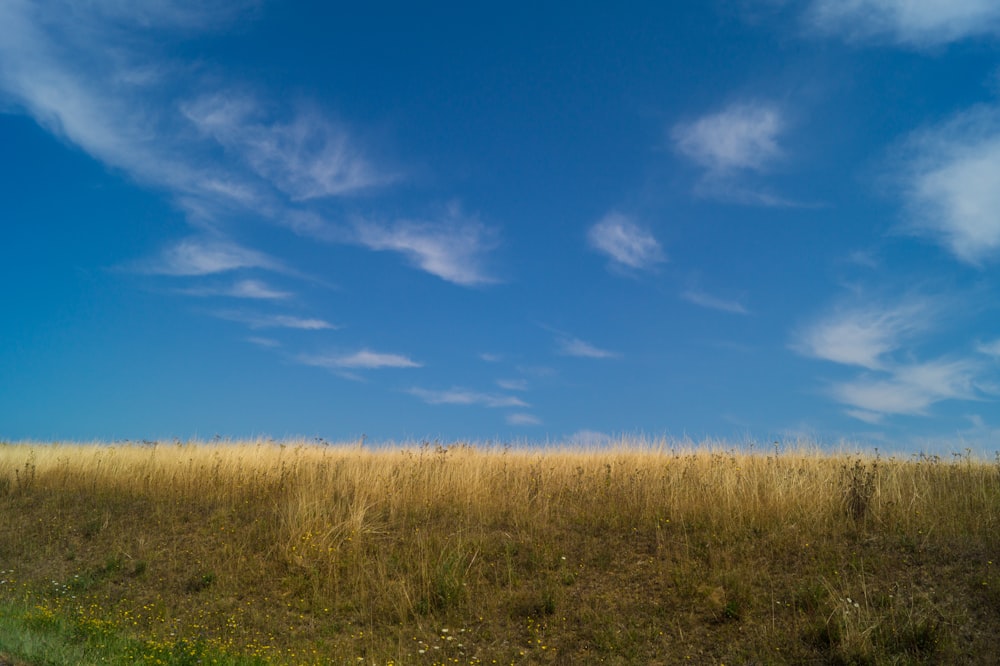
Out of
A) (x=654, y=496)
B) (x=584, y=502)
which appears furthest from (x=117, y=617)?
(x=654, y=496)

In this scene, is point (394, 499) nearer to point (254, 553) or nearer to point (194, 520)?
point (254, 553)

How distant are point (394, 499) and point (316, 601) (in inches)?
135

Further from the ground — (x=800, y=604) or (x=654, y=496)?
(x=654, y=496)

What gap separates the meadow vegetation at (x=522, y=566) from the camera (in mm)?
8859

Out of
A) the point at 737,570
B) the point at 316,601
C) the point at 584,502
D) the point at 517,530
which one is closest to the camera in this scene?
the point at 737,570

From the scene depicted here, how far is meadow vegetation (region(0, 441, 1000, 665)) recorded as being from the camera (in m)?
8.86

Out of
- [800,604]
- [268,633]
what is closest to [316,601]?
[268,633]

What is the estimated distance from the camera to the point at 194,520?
14773 mm

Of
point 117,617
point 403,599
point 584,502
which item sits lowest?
point 117,617

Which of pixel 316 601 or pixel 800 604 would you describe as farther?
pixel 316 601

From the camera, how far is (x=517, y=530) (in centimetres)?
1239

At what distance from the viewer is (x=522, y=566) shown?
36.5 ft

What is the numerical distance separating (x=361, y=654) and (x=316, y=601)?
181 centimetres

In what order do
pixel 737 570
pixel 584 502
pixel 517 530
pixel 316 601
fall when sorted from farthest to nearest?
pixel 584 502 → pixel 517 530 → pixel 316 601 → pixel 737 570
